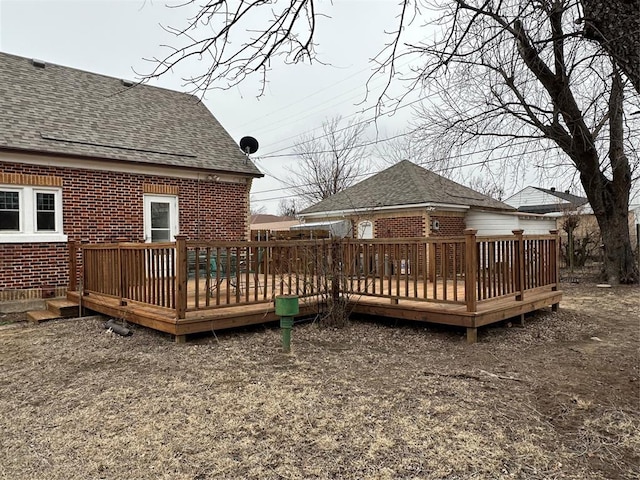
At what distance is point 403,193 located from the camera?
15.6m

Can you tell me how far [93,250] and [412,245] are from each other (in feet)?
16.5

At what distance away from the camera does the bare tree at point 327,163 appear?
100 ft

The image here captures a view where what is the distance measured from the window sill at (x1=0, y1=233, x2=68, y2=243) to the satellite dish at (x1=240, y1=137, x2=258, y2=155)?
507 centimetres

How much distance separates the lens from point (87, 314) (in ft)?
26.2

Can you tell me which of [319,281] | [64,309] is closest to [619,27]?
[319,281]

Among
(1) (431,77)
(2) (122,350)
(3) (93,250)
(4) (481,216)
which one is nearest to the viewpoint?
(1) (431,77)

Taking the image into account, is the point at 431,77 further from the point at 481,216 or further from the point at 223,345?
the point at 481,216

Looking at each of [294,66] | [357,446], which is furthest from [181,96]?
[357,446]

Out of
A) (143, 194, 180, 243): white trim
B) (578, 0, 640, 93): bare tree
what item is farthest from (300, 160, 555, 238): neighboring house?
(578, 0, 640, 93): bare tree

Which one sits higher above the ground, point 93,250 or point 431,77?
point 431,77

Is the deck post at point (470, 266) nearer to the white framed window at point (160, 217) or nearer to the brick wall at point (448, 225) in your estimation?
the white framed window at point (160, 217)

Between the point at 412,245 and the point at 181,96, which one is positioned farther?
the point at 181,96

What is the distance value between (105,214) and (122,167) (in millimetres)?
1039

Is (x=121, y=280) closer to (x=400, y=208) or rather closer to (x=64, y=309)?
(x=64, y=309)
